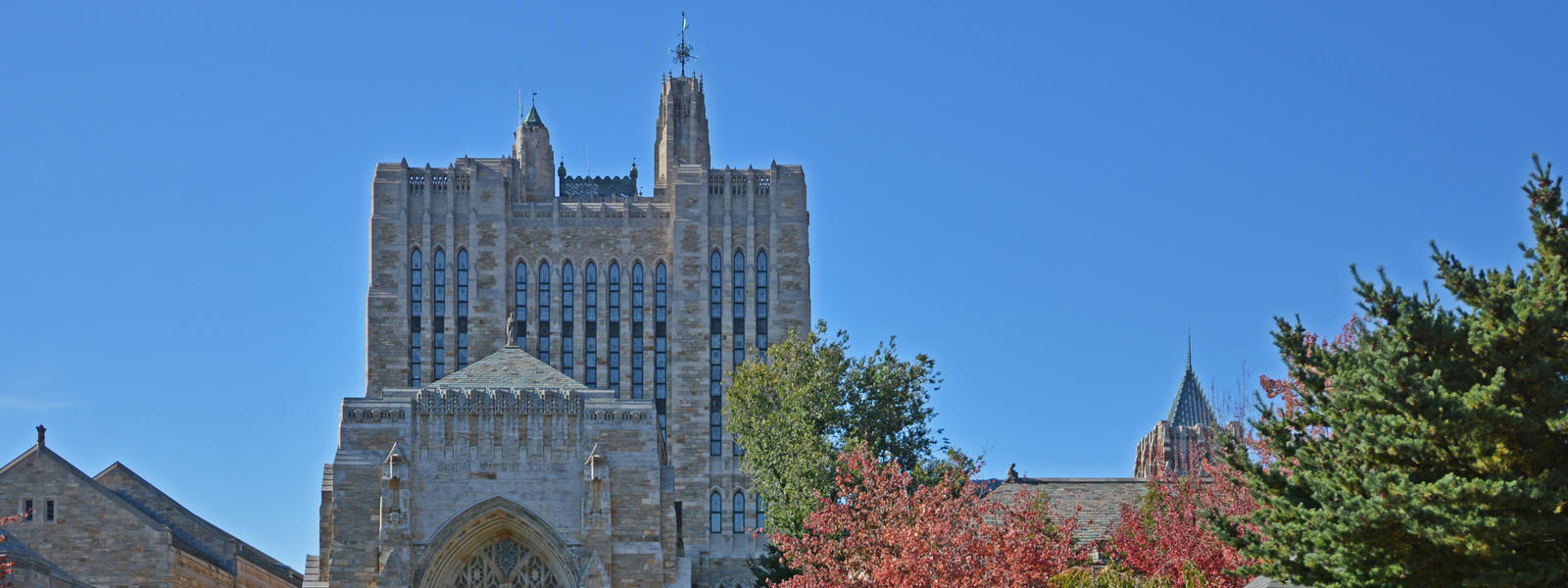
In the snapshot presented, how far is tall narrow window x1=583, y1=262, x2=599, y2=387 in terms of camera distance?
9150cm

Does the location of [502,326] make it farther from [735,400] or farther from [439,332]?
[735,400]

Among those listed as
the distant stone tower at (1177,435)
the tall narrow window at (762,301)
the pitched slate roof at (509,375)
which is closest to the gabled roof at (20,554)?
the pitched slate roof at (509,375)

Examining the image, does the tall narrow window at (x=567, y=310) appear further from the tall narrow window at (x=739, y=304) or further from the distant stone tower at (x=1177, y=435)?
the distant stone tower at (x=1177, y=435)

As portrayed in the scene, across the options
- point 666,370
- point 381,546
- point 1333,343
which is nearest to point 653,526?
point 381,546

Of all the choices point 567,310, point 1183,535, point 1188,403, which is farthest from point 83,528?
point 1188,403

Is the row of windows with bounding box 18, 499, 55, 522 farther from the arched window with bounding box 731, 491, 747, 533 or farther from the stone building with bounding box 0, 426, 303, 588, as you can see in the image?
the arched window with bounding box 731, 491, 747, 533

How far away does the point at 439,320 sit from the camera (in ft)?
298

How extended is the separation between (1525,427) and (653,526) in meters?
23.8

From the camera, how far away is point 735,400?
68.5m

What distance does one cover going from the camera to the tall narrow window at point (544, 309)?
9138cm

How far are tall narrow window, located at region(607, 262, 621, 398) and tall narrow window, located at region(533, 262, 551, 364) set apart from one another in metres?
2.62

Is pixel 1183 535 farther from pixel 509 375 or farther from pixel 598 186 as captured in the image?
pixel 598 186

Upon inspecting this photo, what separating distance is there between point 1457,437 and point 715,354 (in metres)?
62.6

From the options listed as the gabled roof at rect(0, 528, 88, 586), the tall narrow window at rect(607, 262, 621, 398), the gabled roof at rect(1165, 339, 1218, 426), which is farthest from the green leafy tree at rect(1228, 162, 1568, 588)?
the gabled roof at rect(1165, 339, 1218, 426)
